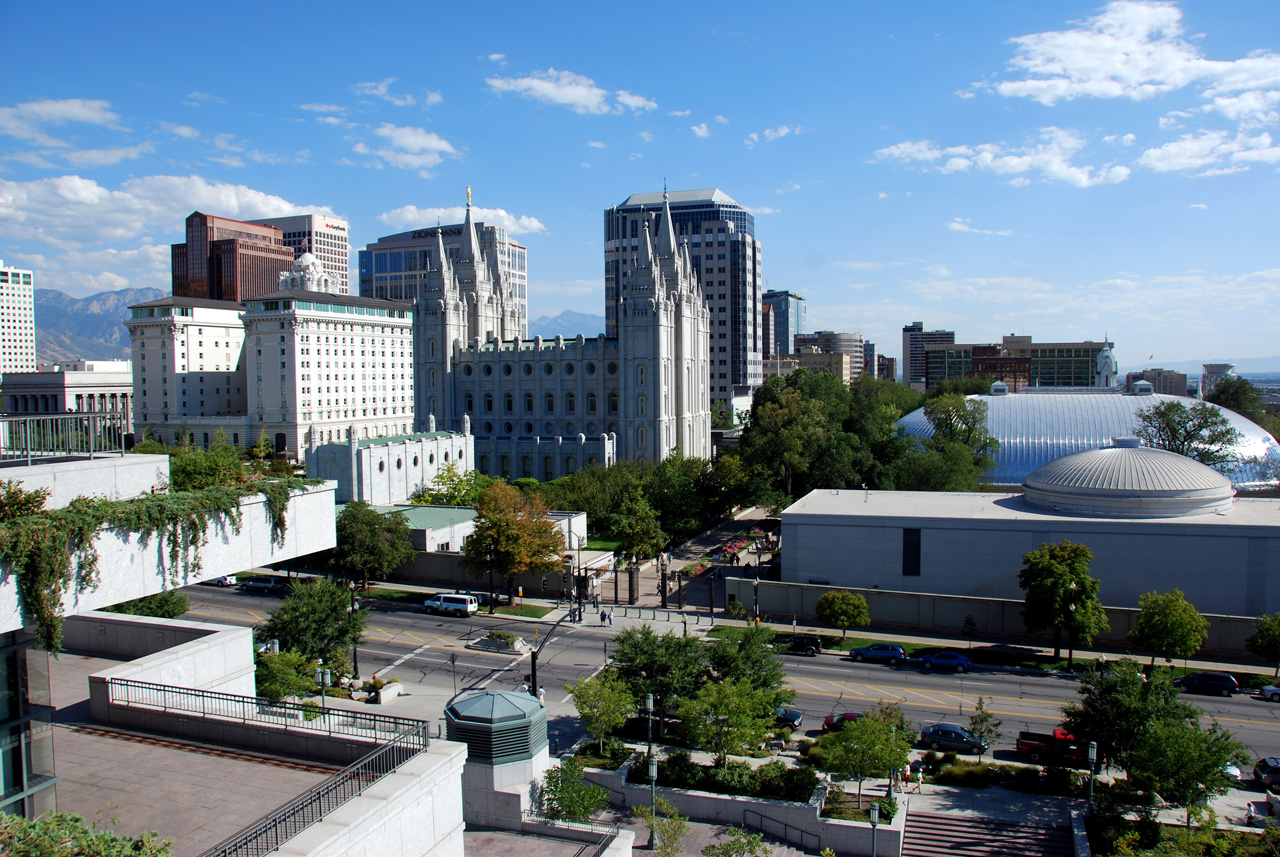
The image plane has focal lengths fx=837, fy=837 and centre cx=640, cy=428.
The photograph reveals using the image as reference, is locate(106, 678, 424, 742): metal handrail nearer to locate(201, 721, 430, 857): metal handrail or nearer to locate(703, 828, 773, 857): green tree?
locate(201, 721, 430, 857): metal handrail

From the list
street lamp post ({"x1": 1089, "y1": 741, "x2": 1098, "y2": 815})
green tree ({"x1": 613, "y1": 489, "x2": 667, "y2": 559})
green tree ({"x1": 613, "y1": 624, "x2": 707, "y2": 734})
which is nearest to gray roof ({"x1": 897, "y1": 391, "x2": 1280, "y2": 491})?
green tree ({"x1": 613, "y1": 489, "x2": 667, "y2": 559})

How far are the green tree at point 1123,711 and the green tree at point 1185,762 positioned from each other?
0.97 metres

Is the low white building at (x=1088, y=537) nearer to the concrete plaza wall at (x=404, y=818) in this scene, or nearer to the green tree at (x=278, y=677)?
the green tree at (x=278, y=677)

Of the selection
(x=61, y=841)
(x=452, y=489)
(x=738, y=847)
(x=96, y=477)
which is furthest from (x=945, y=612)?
(x=61, y=841)

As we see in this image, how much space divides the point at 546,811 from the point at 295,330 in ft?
366

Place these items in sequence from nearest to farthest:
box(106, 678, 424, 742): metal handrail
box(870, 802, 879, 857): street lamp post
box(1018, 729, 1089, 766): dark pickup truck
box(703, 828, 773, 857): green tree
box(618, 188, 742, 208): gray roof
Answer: box(106, 678, 424, 742): metal handrail → box(703, 828, 773, 857): green tree → box(870, 802, 879, 857): street lamp post → box(1018, 729, 1089, 766): dark pickup truck → box(618, 188, 742, 208): gray roof

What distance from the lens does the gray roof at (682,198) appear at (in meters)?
164

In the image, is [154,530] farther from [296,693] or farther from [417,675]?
[417,675]

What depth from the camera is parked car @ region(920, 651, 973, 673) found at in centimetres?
3647

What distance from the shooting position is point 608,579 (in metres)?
52.9

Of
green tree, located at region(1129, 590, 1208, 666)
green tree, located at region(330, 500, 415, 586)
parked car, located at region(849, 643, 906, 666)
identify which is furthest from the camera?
green tree, located at region(330, 500, 415, 586)

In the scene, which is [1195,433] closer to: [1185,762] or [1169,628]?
[1169,628]

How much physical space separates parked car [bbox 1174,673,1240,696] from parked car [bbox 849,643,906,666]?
10.7 m

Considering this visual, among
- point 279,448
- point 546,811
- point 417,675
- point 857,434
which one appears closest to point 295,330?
point 279,448
